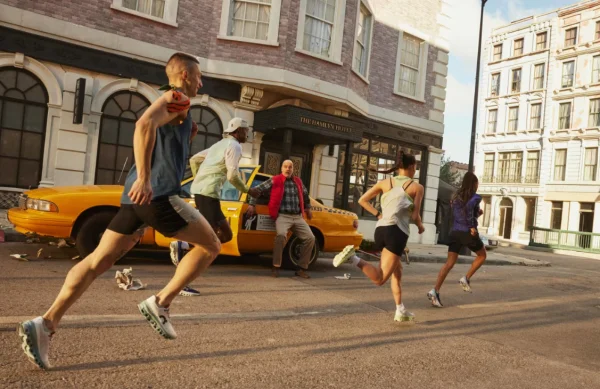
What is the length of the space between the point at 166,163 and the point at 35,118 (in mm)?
9560

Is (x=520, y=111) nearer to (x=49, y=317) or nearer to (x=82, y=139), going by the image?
(x=82, y=139)

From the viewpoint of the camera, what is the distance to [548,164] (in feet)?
127

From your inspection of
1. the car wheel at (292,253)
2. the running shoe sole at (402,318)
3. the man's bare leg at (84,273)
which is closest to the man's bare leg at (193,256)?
the man's bare leg at (84,273)

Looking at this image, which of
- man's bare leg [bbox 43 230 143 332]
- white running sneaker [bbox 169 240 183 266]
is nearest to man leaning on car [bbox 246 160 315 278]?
white running sneaker [bbox 169 240 183 266]

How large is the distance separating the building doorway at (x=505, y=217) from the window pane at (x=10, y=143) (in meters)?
38.2

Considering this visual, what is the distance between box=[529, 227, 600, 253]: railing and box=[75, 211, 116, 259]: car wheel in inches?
1221

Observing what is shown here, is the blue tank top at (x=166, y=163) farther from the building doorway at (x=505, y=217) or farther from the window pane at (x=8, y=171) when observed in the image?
the building doorway at (x=505, y=217)

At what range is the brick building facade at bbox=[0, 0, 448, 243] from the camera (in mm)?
11180

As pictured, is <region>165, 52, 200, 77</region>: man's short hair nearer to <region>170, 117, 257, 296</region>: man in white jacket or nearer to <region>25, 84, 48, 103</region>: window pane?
<region>170, 117, 257, 296</region>: man in white jacket

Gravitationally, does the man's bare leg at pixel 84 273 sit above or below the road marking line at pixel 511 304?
→ above

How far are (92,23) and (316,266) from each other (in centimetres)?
761

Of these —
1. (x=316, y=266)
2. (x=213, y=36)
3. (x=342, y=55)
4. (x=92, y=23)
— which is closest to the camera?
(x=316, y=266)

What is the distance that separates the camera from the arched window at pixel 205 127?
13.3m

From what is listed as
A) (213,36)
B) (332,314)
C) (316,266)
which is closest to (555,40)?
(213,36)
